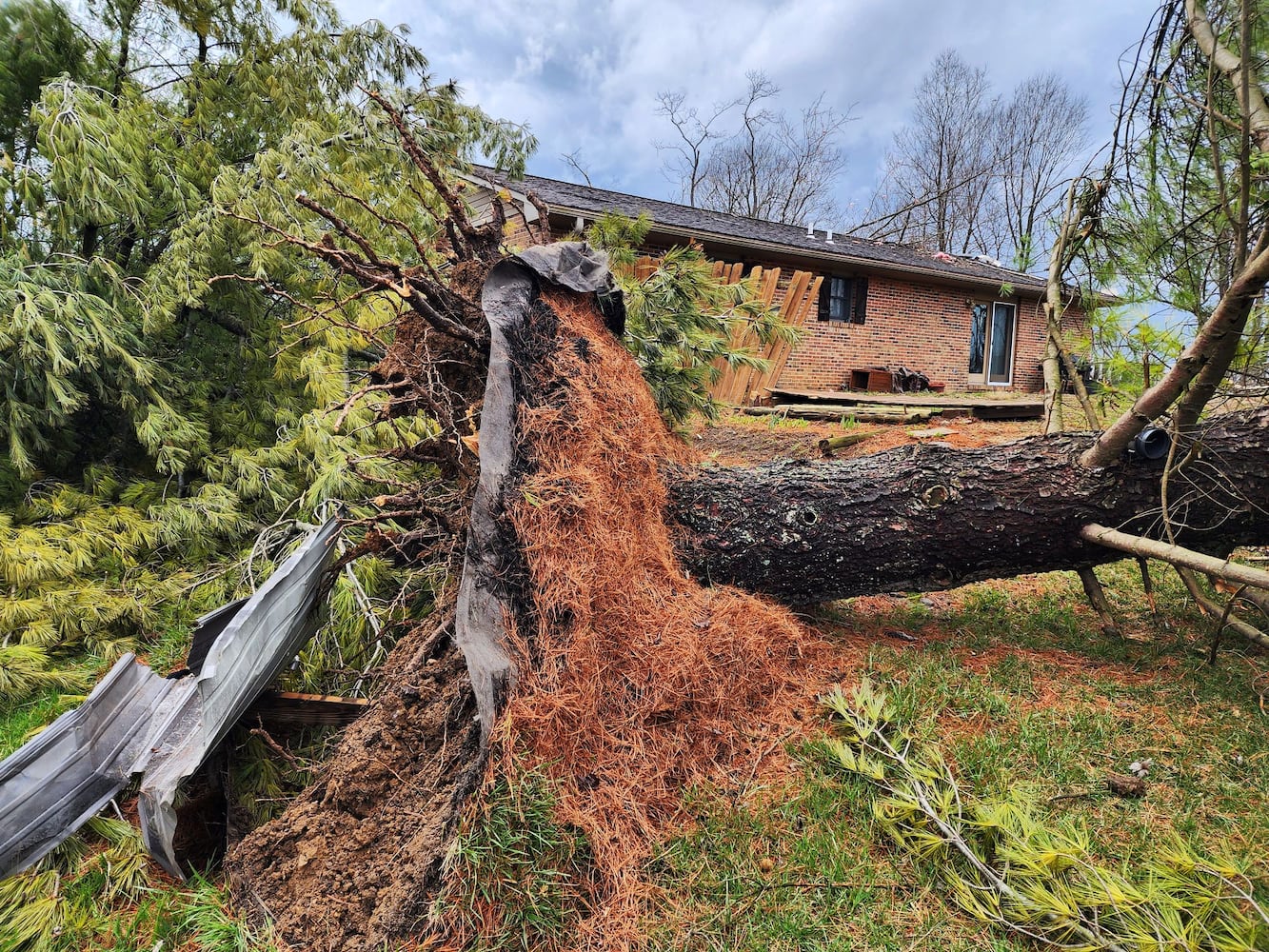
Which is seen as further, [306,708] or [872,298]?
[872,298]

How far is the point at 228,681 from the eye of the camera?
217 cm

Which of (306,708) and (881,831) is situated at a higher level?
(306,708)

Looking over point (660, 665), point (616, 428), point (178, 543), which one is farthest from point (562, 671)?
point (178, 543)

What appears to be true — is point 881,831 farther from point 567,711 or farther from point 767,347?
point 767,347

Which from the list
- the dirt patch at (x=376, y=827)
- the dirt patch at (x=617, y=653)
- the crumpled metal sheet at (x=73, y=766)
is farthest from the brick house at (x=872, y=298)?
the dirt patch at (x=376, y=827)

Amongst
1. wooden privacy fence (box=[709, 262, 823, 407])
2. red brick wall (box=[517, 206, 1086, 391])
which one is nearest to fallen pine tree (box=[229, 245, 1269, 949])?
wooden privacy fence (box=[709, 262, 823, 407])

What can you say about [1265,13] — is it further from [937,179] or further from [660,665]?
[937,179]

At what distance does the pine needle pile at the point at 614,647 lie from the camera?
189 centimetres

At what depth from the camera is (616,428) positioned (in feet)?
8.87

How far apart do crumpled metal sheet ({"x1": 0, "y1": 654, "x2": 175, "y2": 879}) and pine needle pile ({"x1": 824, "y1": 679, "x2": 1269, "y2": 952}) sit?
262 centimetres

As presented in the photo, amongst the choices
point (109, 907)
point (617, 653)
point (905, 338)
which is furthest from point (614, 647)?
point (905, 338)

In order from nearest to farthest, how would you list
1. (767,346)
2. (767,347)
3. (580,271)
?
(580,271), (767,346), (767,347)

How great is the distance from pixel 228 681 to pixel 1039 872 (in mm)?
2571

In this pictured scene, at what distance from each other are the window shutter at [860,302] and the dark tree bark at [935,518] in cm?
1126
